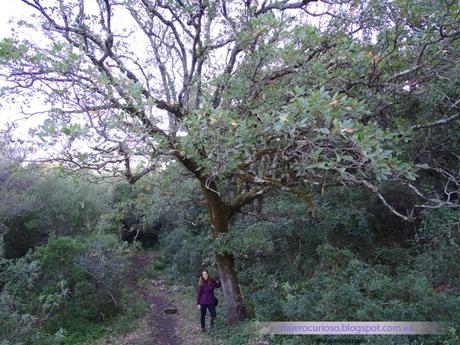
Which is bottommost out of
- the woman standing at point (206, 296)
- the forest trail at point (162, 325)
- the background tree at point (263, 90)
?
the forest trail at point (162, 325)

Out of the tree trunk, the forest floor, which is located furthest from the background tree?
the forest floor

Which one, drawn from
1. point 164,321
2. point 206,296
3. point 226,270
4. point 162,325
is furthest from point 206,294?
point 164,321

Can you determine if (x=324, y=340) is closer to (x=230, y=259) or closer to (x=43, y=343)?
(x=230, y=259)

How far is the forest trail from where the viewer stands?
317 inches

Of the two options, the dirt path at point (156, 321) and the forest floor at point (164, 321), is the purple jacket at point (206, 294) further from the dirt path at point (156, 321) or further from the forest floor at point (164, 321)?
the dirt path at point (156, 321)

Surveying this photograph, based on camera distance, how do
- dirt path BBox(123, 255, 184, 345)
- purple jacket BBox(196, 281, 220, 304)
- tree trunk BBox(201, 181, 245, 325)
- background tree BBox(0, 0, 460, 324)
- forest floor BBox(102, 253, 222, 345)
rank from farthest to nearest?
1. dirt path BBox(123, 255, 184, 345)
2. forest floor BBox(102, 253, 222, 345)
3. purple jacket BBox(196, 281, 220, 304)
4. tree trunk BBox(201, 181, 245, 325)
5. background tree BBox(0, 0, 460, 324)

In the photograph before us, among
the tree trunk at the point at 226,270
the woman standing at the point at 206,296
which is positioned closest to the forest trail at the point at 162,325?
the woman standing at the point at 206,296

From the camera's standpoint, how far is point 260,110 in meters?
5.06

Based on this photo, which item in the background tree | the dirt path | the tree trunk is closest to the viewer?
the background tree

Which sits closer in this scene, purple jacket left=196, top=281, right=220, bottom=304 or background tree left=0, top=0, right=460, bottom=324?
background tree left=0, top=0, right=460, bottom=324

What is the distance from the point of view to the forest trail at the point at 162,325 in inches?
317

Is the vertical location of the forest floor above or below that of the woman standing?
below

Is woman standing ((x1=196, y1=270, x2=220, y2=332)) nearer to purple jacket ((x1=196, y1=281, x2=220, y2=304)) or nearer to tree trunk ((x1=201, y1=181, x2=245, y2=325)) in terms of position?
purple jacket ((x1=196, y1=281, x2=220, y2=304))

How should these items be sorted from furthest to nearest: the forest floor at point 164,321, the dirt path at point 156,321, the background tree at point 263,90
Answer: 1. the dirt path at point 156,321
2. the forest floor at point 164,321
3. the background tree at point 263,90
